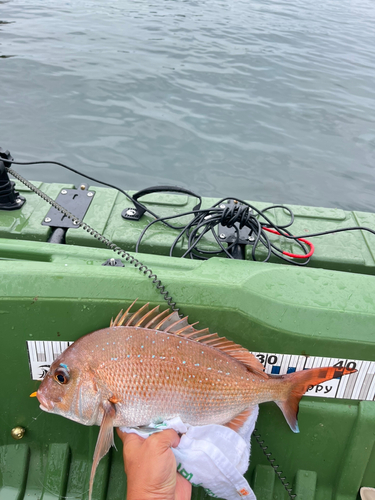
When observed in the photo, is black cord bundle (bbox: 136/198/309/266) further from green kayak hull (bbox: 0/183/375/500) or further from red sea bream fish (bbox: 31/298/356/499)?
red sea bream fish (bbox: 31/298/356/499)

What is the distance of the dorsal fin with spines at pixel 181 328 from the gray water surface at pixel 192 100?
11.5 feet

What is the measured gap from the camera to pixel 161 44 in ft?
28.5

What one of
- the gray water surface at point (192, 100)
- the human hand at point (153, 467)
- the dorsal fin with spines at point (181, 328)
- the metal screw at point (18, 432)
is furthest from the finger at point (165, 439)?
the gray water surface at point (192, 100)

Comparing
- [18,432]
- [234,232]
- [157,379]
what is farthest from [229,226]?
[18,432]

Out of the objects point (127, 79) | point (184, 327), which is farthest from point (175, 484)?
point (127, 79)

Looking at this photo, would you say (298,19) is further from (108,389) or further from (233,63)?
(108,389)

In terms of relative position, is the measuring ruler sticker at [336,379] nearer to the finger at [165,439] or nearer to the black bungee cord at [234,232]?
the finger at [165,439]

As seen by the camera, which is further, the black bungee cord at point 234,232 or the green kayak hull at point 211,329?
the black bungee cord at point 234,232

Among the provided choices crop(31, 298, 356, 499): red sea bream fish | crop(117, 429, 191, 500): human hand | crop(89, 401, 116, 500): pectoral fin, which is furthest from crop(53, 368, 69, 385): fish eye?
crop(117, 429, 191, 500): human hand

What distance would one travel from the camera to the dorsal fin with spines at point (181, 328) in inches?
60.2

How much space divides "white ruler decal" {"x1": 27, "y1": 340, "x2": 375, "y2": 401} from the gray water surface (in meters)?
3.45

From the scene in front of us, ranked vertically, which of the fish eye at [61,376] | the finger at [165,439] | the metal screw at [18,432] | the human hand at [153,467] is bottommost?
the metal screw at [18,432]

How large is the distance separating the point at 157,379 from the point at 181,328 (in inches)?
8.4

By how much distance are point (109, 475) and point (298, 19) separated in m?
12.3
